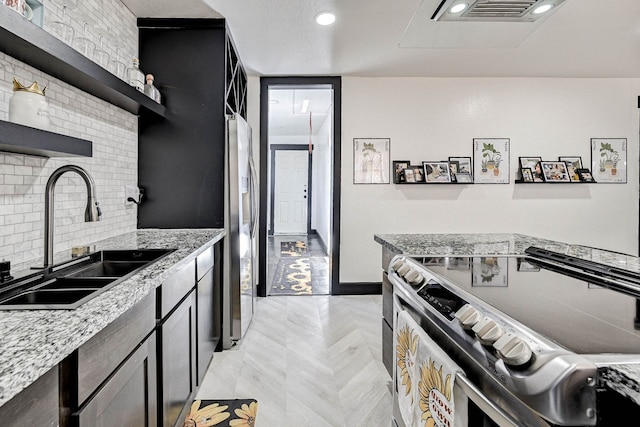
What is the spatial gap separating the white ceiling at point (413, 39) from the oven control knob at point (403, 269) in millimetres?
1254

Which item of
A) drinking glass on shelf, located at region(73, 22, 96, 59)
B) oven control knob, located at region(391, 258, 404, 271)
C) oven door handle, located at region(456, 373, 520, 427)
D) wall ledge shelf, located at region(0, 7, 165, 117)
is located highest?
drinking glass on shelf, located at region(73, 22, 96, 59)

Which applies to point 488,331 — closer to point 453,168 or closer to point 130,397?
point 130,397

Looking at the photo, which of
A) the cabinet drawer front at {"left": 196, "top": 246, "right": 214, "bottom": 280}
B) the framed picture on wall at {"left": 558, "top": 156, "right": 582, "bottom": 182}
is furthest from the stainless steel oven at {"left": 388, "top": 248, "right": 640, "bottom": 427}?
the framed picture on wall at {"left": 558, "top": 156, "right": 582, "bottom": 182}

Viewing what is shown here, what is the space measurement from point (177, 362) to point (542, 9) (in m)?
2.39

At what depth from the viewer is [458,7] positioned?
1675mm

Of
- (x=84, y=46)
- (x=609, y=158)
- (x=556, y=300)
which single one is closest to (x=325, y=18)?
(x=84, y=46)

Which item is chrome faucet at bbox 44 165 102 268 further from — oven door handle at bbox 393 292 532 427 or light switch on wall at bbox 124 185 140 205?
oven door handle at bbox 393 292 532 427

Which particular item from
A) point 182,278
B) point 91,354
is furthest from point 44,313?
point 182,278

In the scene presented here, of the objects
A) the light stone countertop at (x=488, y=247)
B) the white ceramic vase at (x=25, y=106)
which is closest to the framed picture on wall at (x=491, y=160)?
the light stone countertop at (x=488, y=247)

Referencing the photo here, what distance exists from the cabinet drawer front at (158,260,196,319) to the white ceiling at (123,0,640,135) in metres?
1.74

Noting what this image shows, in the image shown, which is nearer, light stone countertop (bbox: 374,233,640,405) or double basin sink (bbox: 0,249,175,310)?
double basin sink (bbox: 0,249,175,310)

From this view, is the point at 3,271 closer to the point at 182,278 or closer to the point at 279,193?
the point at 182,278

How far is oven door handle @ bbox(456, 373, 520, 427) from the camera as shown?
732 mm

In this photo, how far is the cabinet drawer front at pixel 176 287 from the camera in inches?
56.8
